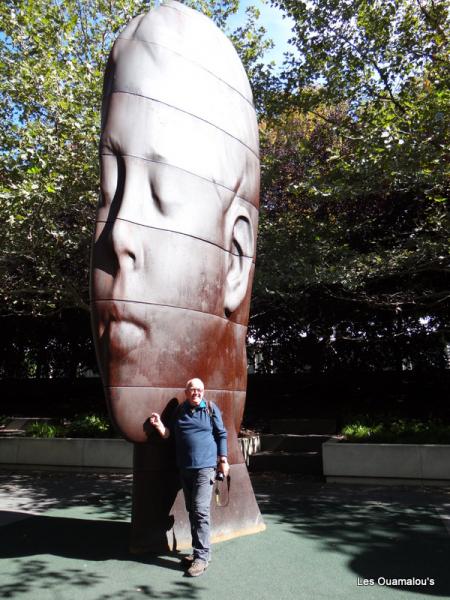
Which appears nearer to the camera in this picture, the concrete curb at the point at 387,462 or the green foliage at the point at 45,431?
the concrete curb at the point at 387,462

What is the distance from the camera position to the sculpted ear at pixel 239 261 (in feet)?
18.8

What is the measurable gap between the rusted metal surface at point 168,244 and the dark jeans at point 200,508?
44 cm

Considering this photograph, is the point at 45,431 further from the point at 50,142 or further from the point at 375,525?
the point at 375,525

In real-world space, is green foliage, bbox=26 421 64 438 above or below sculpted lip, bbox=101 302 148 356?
below

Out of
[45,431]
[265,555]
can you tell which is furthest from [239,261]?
[45,431]

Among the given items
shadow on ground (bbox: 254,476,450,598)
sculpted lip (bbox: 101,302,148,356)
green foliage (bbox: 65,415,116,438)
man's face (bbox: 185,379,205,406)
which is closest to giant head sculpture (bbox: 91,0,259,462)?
sculpted lip (bbox: 101,302,148,356)

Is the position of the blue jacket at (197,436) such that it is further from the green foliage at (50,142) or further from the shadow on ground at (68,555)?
the green foliage at (50,142)

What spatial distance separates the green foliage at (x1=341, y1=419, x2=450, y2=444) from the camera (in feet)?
31.7

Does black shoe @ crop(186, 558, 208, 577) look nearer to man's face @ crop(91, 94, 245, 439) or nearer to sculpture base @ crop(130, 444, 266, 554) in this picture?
sculpture base @ crop(130, 444, 266, 554)

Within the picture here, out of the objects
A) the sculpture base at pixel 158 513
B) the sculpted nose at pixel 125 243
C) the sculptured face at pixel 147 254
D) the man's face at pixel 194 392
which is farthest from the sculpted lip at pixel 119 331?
the sculpture base at pixel 158 513

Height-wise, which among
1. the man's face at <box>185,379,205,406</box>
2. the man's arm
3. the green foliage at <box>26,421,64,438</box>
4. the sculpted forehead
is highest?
the sculpted forehead

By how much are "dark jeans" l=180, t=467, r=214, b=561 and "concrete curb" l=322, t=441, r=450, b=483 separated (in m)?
5.42

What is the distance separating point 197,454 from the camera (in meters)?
4.58

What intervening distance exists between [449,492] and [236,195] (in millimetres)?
6118
